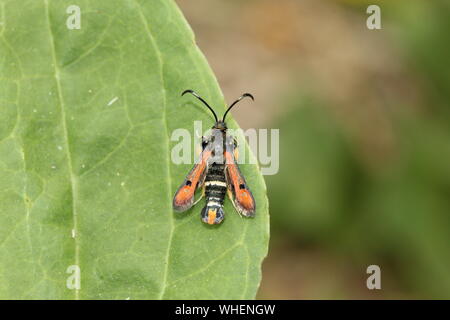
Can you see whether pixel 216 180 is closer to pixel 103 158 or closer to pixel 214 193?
pixel 214 193

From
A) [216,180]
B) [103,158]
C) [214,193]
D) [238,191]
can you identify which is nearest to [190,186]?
[238,191]

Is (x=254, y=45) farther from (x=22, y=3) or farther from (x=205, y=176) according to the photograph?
(x=22, y=3)

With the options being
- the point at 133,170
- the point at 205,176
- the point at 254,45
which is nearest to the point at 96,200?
the point at 133,170

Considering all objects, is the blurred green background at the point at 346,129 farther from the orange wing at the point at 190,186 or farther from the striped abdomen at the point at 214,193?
the orange wing at the point at 190,186

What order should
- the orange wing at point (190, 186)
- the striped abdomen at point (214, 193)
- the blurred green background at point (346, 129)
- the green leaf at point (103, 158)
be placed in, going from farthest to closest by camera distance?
the blurred green background at point (346, 129) → the striped abdomen at point (214, 193) → the orange wing at point (190, 186) → the green leaf at point (103, 158)

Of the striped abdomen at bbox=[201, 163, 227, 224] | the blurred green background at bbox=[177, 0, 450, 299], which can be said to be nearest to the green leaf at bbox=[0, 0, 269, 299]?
the striped abdomen at bbox=[201, 163, 227, 224]

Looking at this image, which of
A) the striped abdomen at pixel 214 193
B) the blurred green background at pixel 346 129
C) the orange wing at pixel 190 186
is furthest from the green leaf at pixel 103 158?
the blurred green background at pixel 346 129
